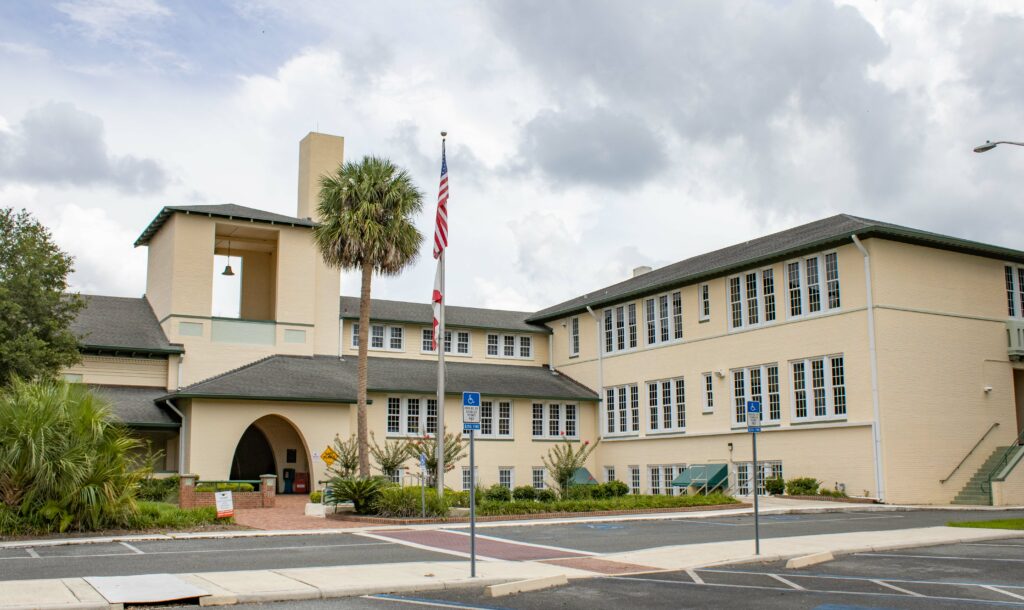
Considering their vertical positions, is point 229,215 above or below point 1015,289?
above

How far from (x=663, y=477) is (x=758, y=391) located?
656 cm

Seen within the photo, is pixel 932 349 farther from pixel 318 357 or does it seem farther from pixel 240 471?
pixel 240 471

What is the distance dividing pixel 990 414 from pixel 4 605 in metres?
31.6

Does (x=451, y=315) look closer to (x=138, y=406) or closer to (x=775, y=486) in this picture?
(x=138, y=406)

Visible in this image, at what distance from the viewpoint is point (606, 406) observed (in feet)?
145

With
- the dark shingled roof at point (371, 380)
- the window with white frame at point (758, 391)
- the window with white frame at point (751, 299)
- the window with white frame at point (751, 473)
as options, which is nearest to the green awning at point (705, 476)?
the window with white frame at point (751, 473)

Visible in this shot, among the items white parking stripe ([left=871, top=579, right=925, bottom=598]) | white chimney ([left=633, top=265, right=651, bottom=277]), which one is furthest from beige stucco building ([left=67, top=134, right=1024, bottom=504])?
white parking stripe ([left=871, top=579, right=925, bottom=598])

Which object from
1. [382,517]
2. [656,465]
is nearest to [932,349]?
[656,465]

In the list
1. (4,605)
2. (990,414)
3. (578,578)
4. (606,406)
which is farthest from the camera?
(606,406)

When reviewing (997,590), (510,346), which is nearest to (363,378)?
(510,346)

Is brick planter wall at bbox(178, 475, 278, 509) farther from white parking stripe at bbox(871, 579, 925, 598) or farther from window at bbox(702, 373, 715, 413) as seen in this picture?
white parking stripe at bbox(871, 579, 925, 598)

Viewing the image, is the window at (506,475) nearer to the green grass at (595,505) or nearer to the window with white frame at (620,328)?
the window with white frame at (620,328)

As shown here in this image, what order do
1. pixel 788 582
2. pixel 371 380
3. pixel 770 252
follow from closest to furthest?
pixel 788 582 < pixel 770 252 < pixel 371 380

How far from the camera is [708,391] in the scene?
125 feet
